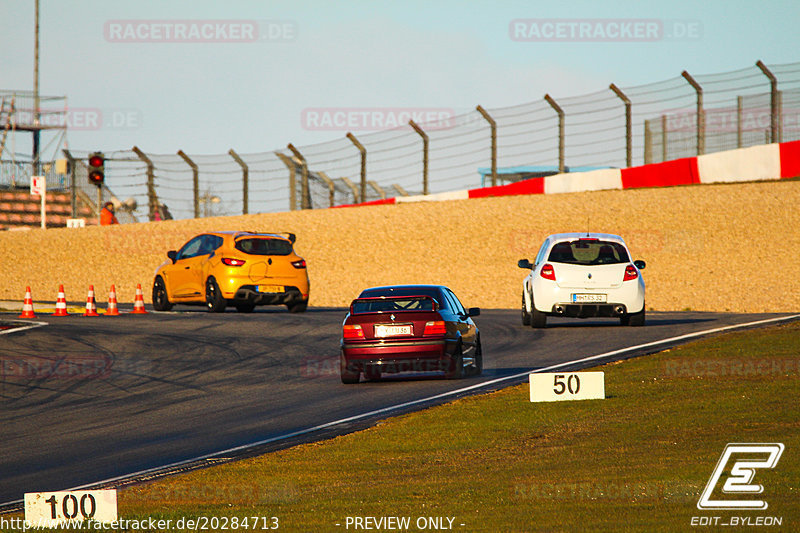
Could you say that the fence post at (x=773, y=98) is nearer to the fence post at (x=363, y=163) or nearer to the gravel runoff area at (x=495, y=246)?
the gravel runoff area at (x=495, y=246)

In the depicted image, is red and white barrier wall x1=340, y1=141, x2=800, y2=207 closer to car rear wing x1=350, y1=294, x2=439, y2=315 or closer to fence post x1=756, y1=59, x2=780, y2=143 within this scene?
fence post x1=756, y1=59, x2=780, y2=143

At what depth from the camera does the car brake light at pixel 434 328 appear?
13039 mm

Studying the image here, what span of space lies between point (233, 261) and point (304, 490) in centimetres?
1455

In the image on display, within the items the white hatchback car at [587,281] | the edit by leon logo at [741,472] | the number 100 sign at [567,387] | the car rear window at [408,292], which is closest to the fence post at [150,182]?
the white hatchback car at [587,281]

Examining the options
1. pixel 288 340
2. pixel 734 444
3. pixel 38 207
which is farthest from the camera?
pixel 38 207

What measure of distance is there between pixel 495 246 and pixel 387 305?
1769 centimetres

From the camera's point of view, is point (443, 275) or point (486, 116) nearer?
point (443, 275)

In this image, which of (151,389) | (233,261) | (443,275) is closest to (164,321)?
(233,261)

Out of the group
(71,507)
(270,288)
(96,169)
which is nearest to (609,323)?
(270,288)

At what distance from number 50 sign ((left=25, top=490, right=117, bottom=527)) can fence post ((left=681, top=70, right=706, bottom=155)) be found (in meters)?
25.3

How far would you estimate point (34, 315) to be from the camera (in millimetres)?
22750

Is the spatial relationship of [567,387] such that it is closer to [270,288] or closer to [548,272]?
[548,272]

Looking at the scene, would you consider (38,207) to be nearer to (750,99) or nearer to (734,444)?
(750,99)

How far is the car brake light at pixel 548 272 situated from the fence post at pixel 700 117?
12.7 m
